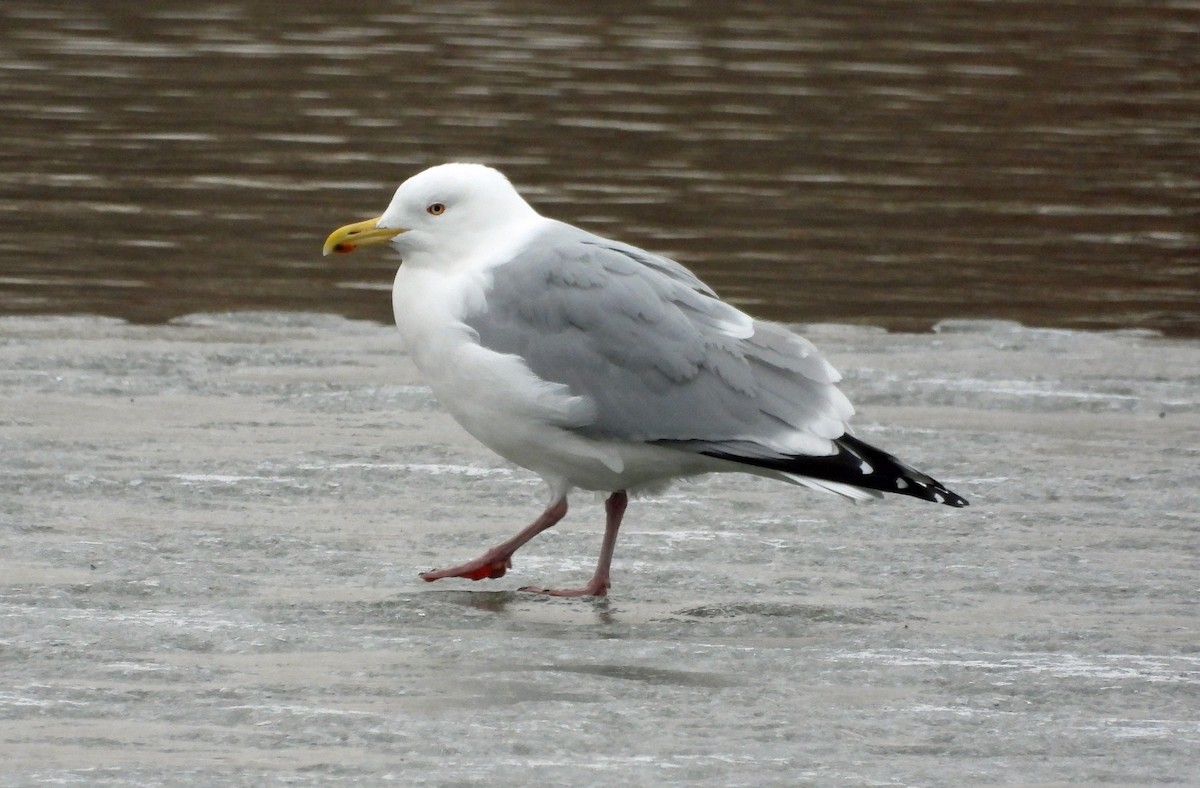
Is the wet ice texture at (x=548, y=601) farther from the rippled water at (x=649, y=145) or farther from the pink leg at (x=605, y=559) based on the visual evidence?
the rippled water at (x=649, y=145)

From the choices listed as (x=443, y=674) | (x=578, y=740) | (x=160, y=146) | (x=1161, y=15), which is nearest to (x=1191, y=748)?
(x=578, y=740)

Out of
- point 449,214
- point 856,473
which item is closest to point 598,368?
point 449,214

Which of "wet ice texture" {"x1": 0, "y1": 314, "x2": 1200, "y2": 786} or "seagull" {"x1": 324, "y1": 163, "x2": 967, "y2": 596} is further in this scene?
"seagull" {"x1": 324, "y1": 163, "x2": 967, "y2": 596}

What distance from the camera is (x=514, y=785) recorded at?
4.64m

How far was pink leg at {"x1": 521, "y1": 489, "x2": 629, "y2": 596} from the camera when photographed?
627cm

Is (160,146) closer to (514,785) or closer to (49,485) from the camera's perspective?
(49,485)

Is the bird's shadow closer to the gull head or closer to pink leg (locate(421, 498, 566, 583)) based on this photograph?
pink leg (locate(421, 498, 566, 583))

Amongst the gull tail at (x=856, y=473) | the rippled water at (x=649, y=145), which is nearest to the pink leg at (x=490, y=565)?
the gull tail at (x=856, y=473)

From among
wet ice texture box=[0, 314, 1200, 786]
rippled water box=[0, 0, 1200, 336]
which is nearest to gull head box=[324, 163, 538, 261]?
wet ice texture box=[0, 314, 1200, 786]

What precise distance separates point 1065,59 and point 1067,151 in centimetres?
583

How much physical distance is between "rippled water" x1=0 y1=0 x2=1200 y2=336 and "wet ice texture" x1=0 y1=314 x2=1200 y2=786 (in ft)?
7.82

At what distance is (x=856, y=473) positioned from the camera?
6.00 metres

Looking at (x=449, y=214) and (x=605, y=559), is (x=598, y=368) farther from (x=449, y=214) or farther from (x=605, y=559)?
(x=449, y=214)

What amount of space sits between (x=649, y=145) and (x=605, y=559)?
10653 mm
